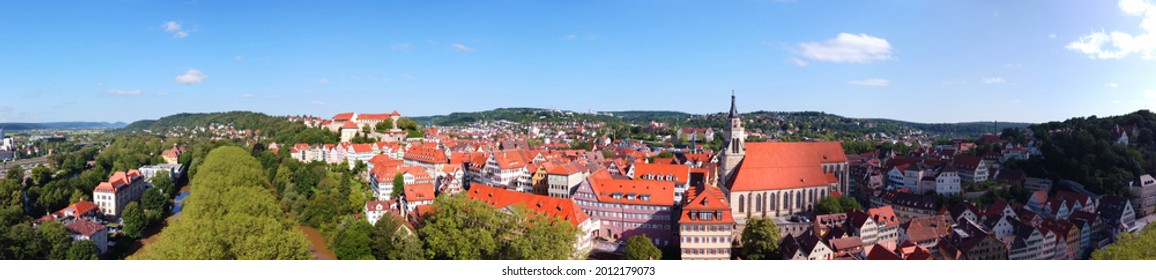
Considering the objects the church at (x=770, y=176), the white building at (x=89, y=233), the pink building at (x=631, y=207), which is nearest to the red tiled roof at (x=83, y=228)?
the white building at (x=89, y=233)

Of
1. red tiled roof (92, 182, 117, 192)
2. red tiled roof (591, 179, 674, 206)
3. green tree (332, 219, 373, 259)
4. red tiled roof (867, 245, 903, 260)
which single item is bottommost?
red tiled roof (867, 245, 903, 260)

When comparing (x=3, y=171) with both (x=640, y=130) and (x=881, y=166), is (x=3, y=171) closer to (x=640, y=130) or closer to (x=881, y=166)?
(x=881, y=166)

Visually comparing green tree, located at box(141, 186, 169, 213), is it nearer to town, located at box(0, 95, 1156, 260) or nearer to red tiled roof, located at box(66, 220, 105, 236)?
town, located at box(0, 95, 1156, 260)

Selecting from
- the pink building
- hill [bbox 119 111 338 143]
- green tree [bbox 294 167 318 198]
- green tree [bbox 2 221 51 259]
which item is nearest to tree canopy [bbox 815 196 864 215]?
the pink building

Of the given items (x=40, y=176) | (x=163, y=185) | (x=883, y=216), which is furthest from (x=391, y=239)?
(x=163, y=185)

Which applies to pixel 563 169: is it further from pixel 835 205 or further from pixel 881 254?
pixel 881 254

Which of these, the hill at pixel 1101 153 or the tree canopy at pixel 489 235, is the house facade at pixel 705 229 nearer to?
the tree canopy at pixel 489 235
